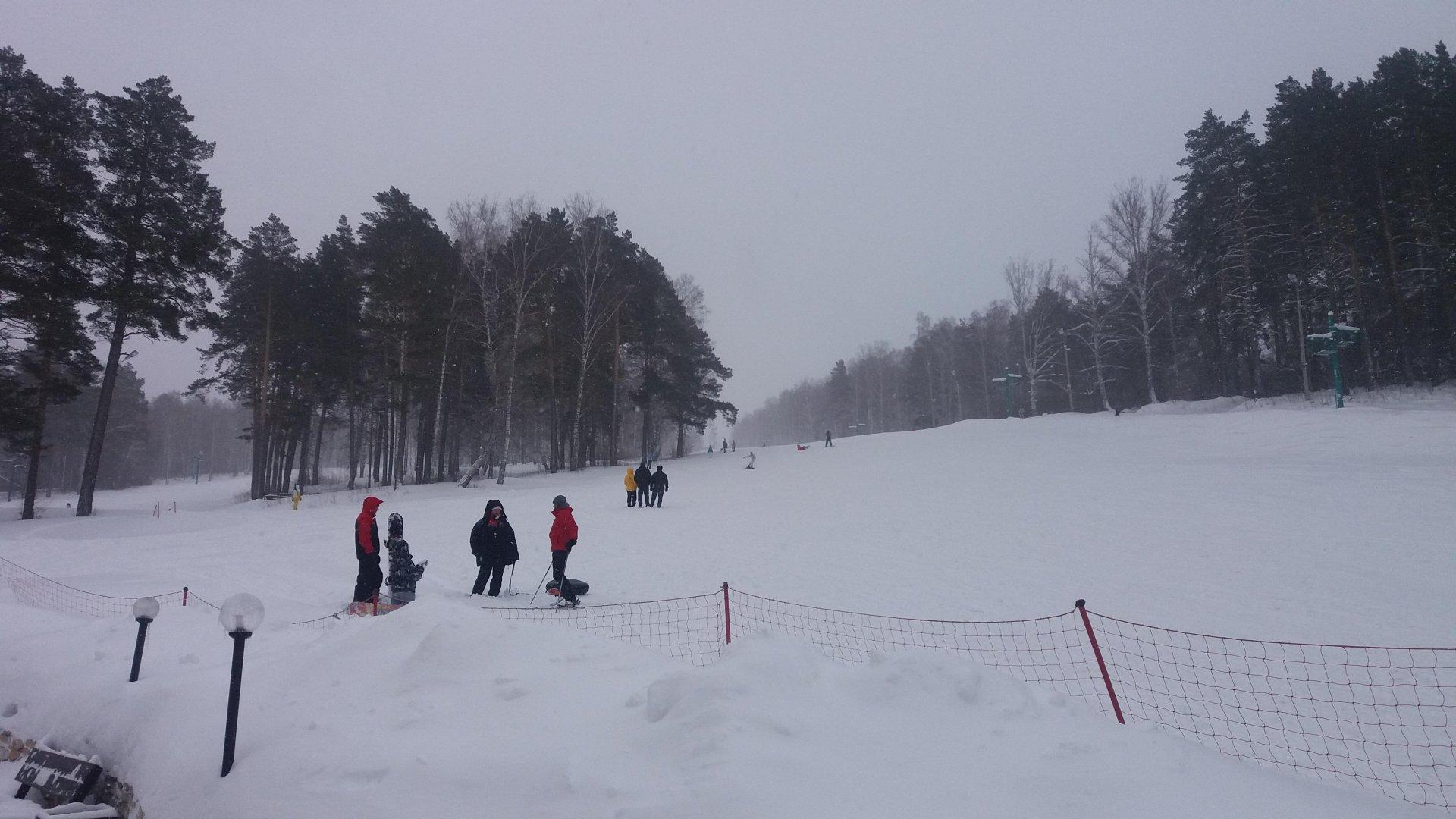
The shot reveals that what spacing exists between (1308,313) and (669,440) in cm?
5818

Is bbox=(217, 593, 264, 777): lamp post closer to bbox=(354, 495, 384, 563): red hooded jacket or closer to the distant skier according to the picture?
bbox=(354, 495, 384, 563): red hooded jacket

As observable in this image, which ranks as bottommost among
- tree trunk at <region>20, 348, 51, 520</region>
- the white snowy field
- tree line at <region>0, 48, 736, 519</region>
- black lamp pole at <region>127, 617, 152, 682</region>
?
the white snowy field

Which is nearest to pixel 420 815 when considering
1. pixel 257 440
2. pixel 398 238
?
pixel 398 238

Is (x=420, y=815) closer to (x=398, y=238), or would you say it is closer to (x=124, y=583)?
(x=124, y=583)

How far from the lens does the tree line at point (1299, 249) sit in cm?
2536

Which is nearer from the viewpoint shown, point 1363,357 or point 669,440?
point 1363,357

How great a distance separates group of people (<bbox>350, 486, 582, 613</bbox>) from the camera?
8.41 m

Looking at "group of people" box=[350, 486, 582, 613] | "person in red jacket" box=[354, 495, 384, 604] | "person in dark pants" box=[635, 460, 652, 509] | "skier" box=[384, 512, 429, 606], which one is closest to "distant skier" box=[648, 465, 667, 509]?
"person in dark pants" box=[635, 460, 652, 509]

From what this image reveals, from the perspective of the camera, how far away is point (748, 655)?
14.6ft

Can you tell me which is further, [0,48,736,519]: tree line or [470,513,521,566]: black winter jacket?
[0,48,736,519]: tree line

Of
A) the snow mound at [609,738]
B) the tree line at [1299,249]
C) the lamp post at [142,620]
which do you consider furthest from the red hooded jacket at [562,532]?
the tree line at [1299,249]

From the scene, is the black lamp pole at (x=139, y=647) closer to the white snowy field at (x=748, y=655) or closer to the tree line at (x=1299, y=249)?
the white snowy field at (x=748, y=655)

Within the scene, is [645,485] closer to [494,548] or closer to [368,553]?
[494,548]

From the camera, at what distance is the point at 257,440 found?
30.2 metres
